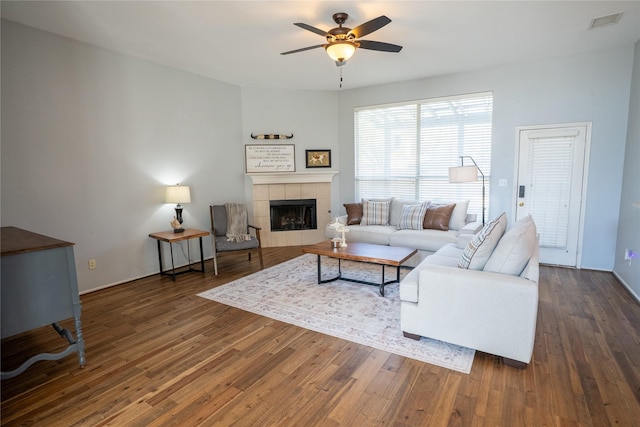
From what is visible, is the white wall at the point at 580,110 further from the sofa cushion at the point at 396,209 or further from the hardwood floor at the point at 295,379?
the hardwood floor at the point at 295,379

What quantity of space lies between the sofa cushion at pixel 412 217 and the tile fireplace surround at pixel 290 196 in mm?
1646

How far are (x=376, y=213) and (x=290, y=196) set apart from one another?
169 centimetres

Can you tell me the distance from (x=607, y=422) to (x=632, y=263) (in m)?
2.64

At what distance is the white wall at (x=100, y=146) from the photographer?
10.8 ft

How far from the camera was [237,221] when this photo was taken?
497 centimetres

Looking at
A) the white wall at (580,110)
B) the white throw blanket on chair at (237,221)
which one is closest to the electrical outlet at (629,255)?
the white wall at (580,110)

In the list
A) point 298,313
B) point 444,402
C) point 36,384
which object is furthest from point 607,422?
point 36,384

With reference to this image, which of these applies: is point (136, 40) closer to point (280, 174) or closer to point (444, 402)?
point (280, 174)

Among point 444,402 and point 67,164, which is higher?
point 67,164

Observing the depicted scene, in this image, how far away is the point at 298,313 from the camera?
3.21m

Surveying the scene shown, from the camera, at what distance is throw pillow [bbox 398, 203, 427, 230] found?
4.93m

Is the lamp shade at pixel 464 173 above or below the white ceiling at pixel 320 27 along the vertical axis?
below

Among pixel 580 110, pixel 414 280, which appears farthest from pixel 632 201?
pixel 414 280

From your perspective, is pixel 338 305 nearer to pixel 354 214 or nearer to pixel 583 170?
pixel 354 214
